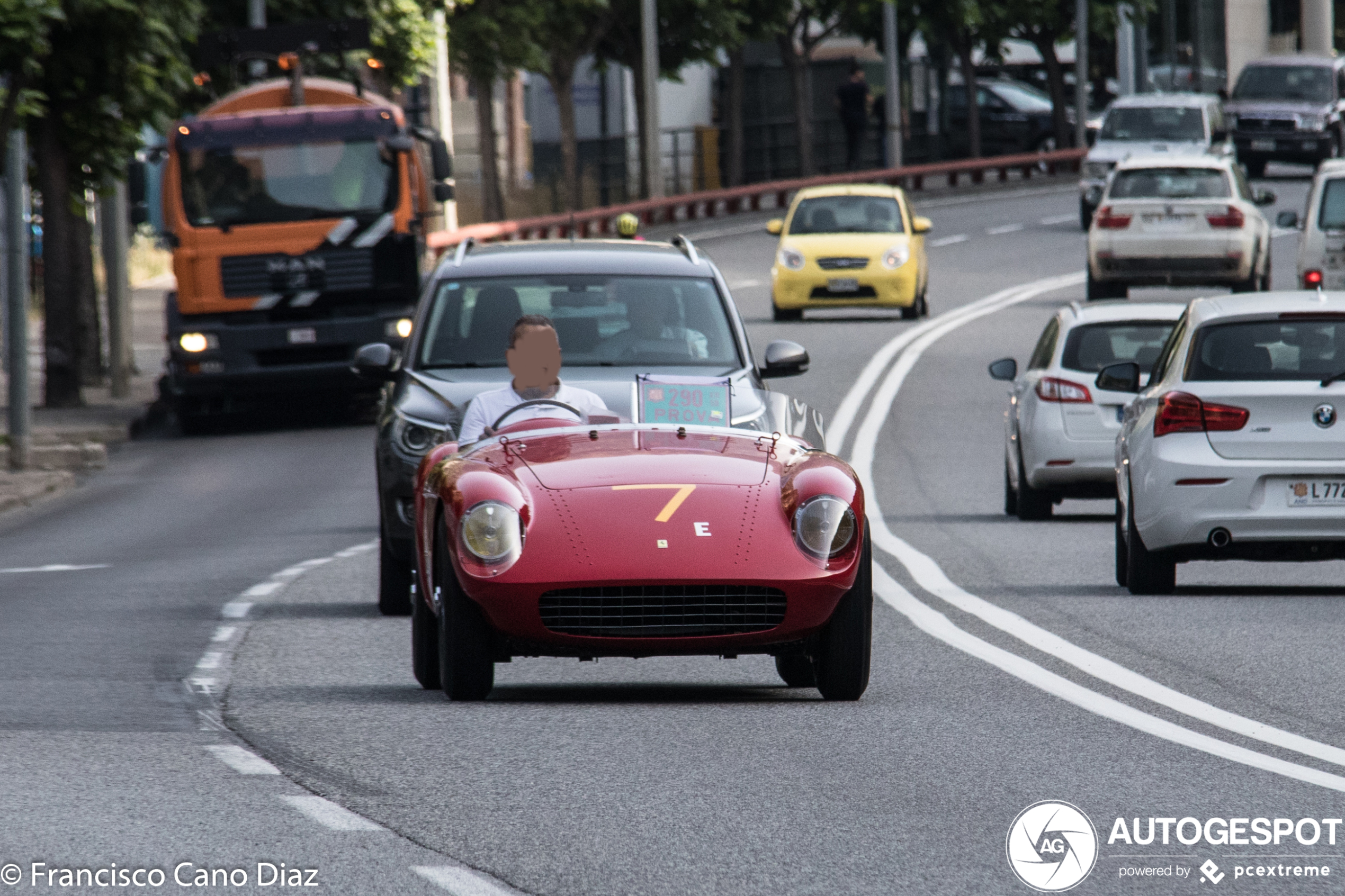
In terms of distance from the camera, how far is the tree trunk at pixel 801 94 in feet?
193

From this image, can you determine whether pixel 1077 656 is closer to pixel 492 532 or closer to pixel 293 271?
pixel 492 532

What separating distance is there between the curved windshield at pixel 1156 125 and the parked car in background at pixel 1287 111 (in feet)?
26.7

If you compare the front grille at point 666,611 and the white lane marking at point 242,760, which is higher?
the front grille at point 666,611

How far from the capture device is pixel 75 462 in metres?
25.6

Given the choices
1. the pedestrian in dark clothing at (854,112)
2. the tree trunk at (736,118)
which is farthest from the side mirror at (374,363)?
the pedestrian in dark clothing at (854,112)

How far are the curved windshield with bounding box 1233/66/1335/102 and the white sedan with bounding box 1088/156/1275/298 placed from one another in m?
23.2

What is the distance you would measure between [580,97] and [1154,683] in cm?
6761

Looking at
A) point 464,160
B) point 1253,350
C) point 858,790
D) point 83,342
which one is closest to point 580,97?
point 464,160

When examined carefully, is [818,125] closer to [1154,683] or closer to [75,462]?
[75,462]

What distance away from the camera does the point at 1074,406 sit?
1878 cm

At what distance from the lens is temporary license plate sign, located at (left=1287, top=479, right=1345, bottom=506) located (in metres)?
13.1

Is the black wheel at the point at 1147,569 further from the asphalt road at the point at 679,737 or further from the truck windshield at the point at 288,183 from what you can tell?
the truck windshield at the point at 288,183

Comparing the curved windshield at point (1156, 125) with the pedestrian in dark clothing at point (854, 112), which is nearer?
the curved windshield at point (1156, 125)

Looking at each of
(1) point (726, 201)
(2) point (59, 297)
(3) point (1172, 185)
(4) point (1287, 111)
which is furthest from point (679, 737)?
(4) point (1287, 111)
